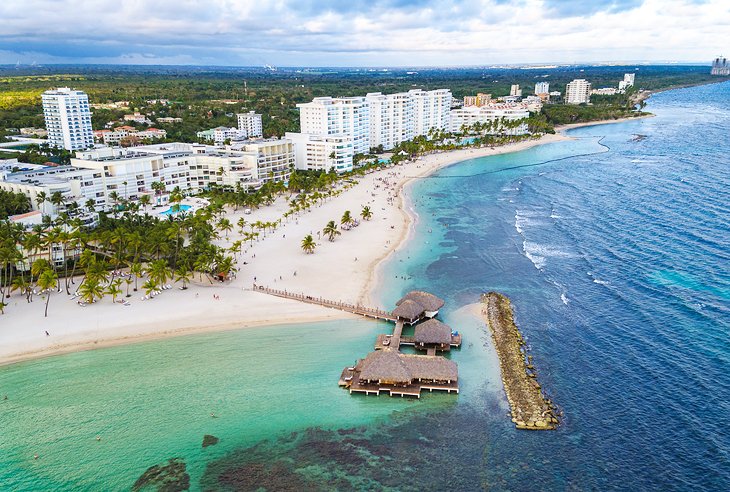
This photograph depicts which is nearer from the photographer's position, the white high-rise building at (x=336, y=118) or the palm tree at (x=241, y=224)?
the palm tree at (x=241, y=224)

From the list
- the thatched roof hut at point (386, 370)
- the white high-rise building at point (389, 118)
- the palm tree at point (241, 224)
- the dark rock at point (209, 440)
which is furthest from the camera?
the white high-rise building at point (389, 118)

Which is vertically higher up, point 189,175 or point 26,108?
point 26,108

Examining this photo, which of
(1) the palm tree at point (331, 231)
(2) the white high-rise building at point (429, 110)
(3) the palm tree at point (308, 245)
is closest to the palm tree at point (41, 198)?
(3) the palm tree at point (308, 245)

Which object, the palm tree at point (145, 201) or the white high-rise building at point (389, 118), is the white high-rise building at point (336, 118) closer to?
the white high-rise building at point (389, 118)

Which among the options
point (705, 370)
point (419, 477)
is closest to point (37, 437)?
point (419, 477)

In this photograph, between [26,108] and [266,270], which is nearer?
[266,270]

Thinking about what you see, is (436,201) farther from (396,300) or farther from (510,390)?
(510,390)

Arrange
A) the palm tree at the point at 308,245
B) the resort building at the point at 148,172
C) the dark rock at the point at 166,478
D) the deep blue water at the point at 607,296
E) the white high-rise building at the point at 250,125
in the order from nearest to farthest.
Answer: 1. the dark rock at the point at 166,478
2. the deep blue water at the point at 607,296
3. the palm tree at the point at 308,245
4. the resort building at the point at 148,172
5. the white high-rise building at the point at 250,125
